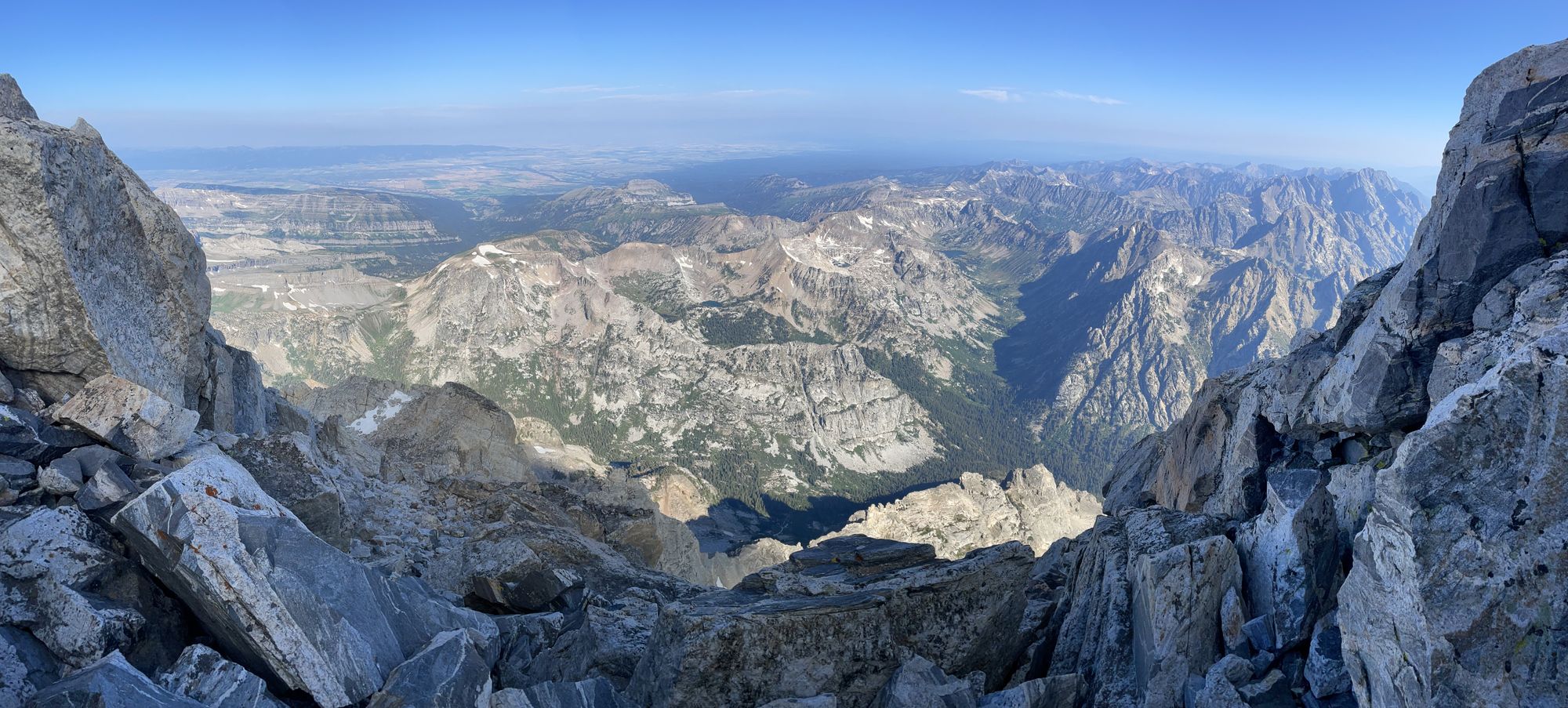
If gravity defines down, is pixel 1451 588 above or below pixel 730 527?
above

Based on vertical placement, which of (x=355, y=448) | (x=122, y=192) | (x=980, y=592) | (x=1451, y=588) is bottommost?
(x=355, y=448)

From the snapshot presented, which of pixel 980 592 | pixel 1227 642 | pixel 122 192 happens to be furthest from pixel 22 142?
pixel 1227 642

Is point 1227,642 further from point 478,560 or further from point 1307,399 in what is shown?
point 478,560

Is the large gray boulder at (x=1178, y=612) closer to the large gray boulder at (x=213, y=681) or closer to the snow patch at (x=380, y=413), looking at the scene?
the large gray boulder at (x=213, y=681)

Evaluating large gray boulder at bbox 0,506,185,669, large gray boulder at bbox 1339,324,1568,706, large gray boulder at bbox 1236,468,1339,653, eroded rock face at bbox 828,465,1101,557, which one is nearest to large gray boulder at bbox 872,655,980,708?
large gray boulder at bbox 1236,468,1339,653

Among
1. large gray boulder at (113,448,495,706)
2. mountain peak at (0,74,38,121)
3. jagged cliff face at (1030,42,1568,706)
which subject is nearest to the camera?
jagged cliff face at (1030,42,1568,706)

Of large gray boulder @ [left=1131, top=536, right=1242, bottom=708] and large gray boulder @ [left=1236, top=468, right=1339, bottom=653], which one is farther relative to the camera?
large gray boulder @ [left=1236, top=468, right=1339, bottom=653]

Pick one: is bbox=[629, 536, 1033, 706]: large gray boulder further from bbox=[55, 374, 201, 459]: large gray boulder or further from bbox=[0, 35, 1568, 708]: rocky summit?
bbox=[55, 374, 201, 459]: large gray boulder
